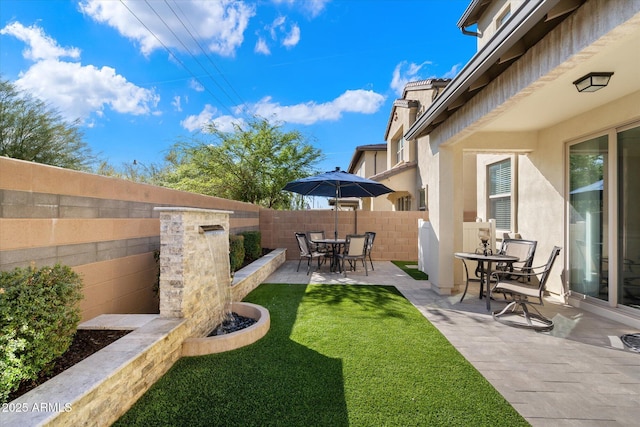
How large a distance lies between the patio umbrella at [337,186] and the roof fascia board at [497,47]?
10.3 ft

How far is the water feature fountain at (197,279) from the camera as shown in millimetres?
3080

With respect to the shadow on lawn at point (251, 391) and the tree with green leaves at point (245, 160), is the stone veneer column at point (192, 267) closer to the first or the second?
the shadow on lawn at point (251, 391)

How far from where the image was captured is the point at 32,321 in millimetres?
1993

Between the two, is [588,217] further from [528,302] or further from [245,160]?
[245,160]

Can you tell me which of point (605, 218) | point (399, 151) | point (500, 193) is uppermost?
point (399, 151)

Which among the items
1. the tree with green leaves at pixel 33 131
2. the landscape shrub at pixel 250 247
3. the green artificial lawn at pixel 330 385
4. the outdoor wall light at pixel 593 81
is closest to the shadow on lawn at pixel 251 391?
the green artificial lawn at pixel 330 385

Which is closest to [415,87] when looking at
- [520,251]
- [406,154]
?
[406,154]

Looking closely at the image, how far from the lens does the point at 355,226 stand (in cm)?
1050

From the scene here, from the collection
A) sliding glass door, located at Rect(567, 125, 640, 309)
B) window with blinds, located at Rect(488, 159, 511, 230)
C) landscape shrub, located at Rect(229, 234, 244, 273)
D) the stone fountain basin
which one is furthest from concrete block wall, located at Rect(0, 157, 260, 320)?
window with blinds, located at Rect(488, 159, 511, 230)

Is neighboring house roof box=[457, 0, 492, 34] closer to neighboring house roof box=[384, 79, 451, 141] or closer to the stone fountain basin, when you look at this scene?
neighboring house roof box=[384, 79, 451, 141]

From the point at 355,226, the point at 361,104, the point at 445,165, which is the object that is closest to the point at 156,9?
the point at 355,226

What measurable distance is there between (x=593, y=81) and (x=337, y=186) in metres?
5.95

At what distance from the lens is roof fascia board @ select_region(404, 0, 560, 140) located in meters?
2.78

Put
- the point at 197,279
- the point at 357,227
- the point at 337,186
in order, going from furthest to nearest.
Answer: the point at 357,227, the point at 337,186, the point at 197,279
